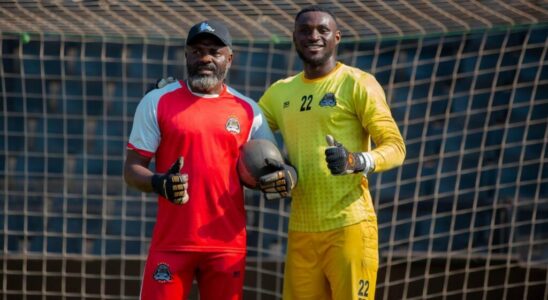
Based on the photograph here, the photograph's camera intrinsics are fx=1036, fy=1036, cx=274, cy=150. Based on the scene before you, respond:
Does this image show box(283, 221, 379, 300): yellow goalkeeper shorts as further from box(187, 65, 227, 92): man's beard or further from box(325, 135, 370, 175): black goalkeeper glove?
box(187, 65, 227, 92): man's beard

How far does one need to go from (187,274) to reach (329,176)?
2.09 ft

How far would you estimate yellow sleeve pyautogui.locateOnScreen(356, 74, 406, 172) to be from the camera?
12.2 ft

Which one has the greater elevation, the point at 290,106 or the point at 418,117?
the point at 290,106

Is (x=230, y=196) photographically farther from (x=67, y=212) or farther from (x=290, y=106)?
(x=67, y=212)

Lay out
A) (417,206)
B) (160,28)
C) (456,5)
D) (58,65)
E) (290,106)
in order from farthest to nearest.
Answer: (58,65) < (417,206) < (160,28) < (456,5) < (290,106)

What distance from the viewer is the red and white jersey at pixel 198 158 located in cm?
364

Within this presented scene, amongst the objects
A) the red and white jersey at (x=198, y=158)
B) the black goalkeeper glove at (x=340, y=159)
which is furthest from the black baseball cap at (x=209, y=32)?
the black goalkeeper glove at (x=340, y=159)

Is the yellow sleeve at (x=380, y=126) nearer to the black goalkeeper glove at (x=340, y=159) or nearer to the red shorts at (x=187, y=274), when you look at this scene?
the black goalkeeper glove at (x=340, y=159)

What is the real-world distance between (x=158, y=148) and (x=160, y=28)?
7.47 ft

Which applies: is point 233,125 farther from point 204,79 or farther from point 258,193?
point 258,193

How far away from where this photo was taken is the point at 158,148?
12.3 feet

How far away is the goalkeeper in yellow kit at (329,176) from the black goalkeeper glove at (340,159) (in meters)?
0.22

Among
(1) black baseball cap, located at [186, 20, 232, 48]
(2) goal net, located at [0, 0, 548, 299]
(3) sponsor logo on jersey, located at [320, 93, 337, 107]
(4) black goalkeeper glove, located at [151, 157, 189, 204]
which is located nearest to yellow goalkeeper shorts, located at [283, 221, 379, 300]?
(3) sponsor logo on jersey, located at [320, 93, 337, 107]

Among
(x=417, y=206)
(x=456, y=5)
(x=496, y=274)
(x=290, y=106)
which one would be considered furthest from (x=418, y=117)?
(x=290, y=106)
